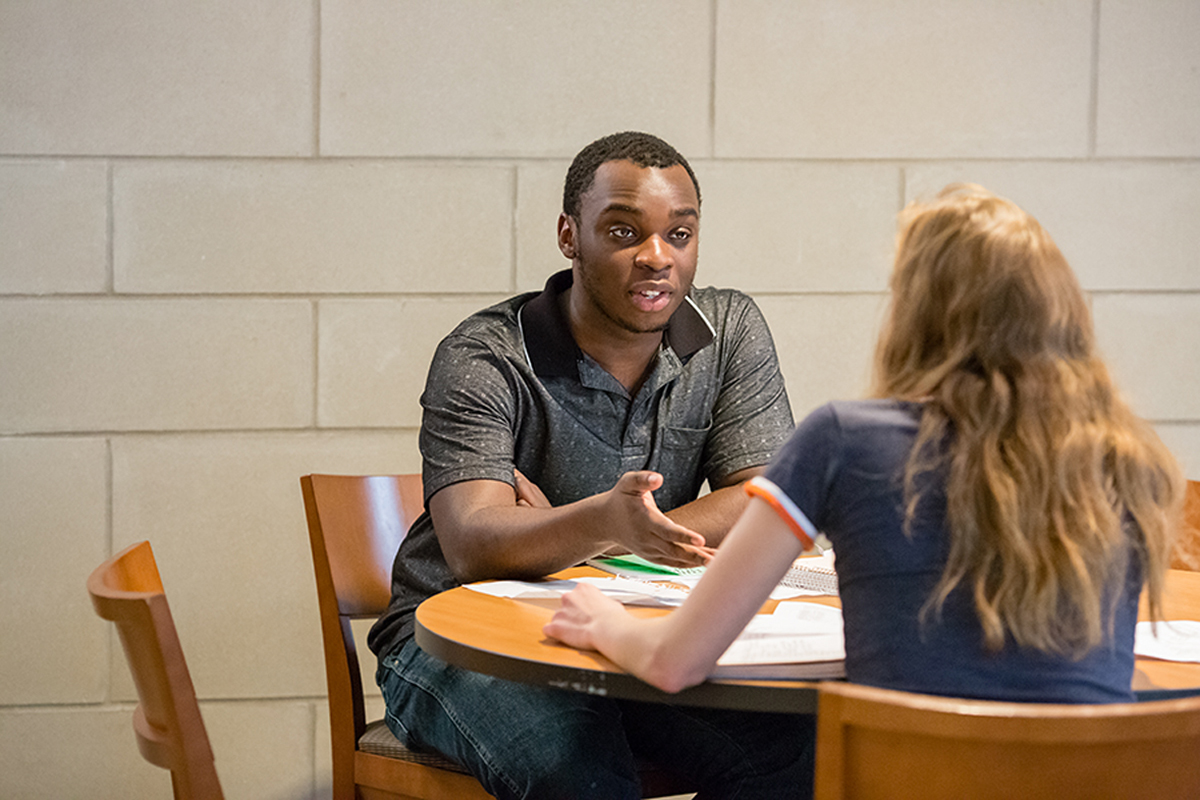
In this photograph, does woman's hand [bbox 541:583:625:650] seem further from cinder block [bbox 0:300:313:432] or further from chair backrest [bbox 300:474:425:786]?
cinder block [bbox 0:300:313:432]

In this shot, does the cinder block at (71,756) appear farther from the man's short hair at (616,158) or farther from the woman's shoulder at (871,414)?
the woman's shoulder at (871,414)

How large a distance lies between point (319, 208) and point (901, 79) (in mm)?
1541

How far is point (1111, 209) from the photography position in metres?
2.85

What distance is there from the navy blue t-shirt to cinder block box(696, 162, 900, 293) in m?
1.80

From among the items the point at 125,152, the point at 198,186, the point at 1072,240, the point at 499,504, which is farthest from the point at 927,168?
the point at 125,152

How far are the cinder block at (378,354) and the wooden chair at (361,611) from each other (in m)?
0.66

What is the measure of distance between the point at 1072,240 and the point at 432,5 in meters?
1.78

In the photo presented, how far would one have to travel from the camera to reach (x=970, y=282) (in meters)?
1.03

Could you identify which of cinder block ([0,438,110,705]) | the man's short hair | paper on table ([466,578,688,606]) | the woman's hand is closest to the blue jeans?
paper on table ([466,578,688,606])

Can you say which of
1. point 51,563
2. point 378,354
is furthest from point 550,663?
point 51,563

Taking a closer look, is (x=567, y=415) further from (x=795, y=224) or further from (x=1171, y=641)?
(x=795, y=224)

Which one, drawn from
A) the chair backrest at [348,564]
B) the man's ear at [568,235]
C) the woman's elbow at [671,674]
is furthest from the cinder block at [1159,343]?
the woman's elbow at [671,674]

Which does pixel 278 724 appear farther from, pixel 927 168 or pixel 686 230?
pixel 927 168

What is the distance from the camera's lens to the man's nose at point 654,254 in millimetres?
1907
